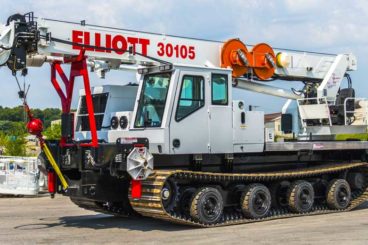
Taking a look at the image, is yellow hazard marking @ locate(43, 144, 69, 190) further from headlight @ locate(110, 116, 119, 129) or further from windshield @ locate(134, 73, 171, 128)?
windshield @ locate(134, 73, 171, 128)

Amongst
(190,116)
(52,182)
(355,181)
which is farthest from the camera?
(355,181)

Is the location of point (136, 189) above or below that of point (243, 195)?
above

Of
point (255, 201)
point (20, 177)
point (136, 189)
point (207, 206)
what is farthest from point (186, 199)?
point (20, 177)

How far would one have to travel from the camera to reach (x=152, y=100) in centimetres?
1271

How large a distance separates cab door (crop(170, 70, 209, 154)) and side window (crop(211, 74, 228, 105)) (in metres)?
0.21

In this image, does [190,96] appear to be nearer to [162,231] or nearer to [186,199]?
[186,199]

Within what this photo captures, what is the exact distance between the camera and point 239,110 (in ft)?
43.6

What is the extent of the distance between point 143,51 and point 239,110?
2.39 m

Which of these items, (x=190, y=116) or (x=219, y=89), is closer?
(x=190, y=116)

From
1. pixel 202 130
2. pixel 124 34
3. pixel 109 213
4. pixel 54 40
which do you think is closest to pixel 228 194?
pixel 202 130

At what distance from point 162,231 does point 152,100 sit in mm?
2644

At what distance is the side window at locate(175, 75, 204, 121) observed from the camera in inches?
487

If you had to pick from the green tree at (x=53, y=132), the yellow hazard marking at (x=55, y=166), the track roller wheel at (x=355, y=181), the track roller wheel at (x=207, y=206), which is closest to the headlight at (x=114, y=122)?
the yellow hazard marking at (x=55, y=166)

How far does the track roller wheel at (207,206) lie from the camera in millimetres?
12242
